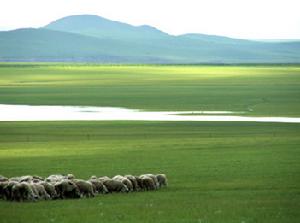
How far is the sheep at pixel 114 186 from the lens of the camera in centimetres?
1888

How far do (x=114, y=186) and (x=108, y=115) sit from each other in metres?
34.1

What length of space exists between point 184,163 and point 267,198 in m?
8.19

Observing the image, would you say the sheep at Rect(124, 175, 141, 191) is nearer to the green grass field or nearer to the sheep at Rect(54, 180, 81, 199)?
Answer: the green grass field

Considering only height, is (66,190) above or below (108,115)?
above

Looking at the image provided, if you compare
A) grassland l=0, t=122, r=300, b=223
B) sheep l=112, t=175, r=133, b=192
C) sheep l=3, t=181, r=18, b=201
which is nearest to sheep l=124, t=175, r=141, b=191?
sheep l=112, t=175, r=133, b=192

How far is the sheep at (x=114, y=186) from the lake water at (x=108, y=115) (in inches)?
1143

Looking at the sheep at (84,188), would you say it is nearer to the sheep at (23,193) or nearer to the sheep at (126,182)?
the sheep at (23,193)

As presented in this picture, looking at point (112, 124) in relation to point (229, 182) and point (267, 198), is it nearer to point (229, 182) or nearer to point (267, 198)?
point (229, 182)

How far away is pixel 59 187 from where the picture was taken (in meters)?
17.8

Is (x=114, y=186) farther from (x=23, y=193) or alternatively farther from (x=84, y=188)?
(x=23, y=193)

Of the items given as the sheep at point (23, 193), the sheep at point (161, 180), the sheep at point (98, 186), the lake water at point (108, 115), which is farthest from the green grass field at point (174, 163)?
the lake water at point (108, 115)

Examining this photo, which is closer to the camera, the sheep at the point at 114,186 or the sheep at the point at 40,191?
the sheep at the point at 40,191

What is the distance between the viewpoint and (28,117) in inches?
1989

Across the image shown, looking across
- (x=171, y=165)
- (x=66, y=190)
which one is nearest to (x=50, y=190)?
(x=66, y=190)
